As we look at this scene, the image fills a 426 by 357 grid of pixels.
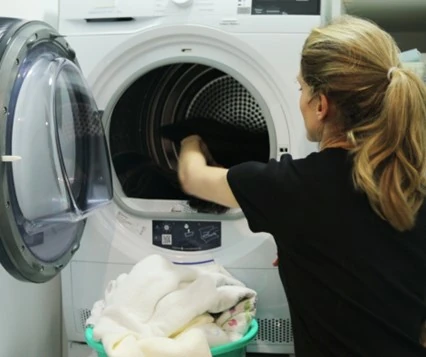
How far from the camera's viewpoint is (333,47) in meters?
0.97

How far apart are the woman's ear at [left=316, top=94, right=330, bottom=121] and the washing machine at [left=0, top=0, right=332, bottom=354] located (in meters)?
0.26

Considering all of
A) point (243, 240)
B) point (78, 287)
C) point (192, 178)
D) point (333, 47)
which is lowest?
point (78, 287)


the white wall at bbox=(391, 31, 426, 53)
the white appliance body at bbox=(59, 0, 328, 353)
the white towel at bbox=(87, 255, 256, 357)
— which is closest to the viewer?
the white towel at bbox=(87, 255, 256, 357)

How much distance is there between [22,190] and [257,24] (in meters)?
0.60

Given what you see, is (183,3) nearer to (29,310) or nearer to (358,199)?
(358,199)

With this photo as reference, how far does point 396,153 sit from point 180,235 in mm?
590

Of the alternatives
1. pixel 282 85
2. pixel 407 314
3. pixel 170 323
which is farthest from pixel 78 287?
pixel 407 314

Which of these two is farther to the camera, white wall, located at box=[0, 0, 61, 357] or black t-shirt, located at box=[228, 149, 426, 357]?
white wall, located at box=[0, 0, 61, 357]

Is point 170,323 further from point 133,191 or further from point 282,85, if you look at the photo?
point 282,85

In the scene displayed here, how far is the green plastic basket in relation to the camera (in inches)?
44.1

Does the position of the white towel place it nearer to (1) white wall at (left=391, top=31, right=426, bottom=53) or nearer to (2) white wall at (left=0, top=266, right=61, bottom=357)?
(2) white wall at (left=0, top=266, right=61, bottom=357)

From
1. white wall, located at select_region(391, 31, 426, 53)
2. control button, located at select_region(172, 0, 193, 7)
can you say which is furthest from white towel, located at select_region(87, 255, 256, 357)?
white wall, located at select_region(391, 31, 426, 53)

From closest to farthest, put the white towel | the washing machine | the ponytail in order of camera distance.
Result: the ponytail < the white towel < the washing machine

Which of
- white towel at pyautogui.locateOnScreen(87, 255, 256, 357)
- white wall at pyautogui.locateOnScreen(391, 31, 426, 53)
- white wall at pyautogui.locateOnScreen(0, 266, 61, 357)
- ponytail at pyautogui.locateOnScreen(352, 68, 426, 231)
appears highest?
white wall at pyautogui.locateOnScreen(391, 31, 426, 53)
